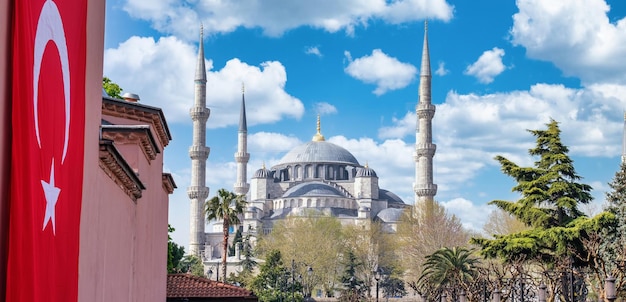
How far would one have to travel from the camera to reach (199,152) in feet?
278

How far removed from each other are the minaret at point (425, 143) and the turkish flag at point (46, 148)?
7446 centimetres

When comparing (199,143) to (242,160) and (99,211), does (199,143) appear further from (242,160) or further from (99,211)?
(99,211)

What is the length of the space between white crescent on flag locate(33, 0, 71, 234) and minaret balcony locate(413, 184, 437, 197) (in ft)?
260

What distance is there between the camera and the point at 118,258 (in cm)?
1142

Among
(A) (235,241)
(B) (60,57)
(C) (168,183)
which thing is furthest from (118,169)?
(A) (235,241)

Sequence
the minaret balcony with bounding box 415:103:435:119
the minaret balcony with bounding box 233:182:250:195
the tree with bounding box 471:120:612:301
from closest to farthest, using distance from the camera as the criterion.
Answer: the tree with bounding box 471:120:612:301 → the minaret balcony with bounding box 415:103:435:119 → the minaret balcony with bounding box 233:182:250:195

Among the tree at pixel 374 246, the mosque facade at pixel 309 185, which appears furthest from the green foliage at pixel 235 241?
the tree at pixel 374 246

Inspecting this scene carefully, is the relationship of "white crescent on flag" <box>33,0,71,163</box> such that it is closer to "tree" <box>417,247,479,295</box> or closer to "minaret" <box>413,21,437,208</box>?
"tree" <box>417,247,479,295</box>

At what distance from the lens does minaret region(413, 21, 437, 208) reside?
269ft

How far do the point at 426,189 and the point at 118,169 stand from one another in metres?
75.6

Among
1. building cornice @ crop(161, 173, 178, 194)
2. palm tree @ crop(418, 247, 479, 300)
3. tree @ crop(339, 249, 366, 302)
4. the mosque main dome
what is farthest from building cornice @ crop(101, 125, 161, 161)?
the mosque main dome

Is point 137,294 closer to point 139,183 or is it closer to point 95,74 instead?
point 139,183

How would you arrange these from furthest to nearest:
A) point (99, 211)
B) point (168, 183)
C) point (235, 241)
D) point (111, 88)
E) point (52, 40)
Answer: point (235, 241) → point (111, 88) → point (168, 183) → point (99, 211) → point (52, 40)

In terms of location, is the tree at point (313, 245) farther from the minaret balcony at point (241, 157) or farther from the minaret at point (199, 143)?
the minaret balcony at point (241, 157)
